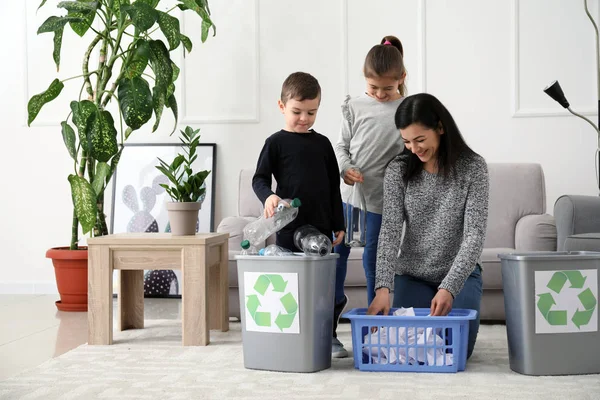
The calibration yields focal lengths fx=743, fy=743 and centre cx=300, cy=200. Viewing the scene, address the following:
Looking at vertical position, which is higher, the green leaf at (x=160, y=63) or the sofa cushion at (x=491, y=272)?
the green leaf at (x=160, y=63)

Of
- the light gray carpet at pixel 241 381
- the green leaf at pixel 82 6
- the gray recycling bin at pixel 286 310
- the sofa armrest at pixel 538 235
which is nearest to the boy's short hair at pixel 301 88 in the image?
the gray recycling bin at pixel 286 310

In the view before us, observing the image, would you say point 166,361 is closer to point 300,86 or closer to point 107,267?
point 107,267

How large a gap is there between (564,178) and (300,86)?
2.34 m

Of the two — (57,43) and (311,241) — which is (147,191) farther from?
(311,241)

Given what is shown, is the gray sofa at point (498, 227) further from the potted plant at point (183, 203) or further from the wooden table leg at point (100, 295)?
the wooden table leg at point (100, 295)

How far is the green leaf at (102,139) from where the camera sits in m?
3.49

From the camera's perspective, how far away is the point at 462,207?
8.20ft

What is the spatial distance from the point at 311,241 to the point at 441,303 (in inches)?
18.4

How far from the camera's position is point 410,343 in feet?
7.71

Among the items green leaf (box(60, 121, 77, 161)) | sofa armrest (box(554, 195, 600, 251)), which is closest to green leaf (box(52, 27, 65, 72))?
green leaf (box(60, 121, 77, 161))

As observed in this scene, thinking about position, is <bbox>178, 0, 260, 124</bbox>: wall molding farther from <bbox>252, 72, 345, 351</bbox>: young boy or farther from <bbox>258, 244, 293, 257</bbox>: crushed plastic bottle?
<bbox>258, 244, 293, 257</bbox>: crushed plastic bottle

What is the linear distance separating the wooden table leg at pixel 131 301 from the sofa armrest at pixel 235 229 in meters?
0.46

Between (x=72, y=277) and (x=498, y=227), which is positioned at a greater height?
(x=498, y=227)

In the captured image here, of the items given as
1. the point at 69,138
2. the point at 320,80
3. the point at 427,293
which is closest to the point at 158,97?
the point at 69,138
